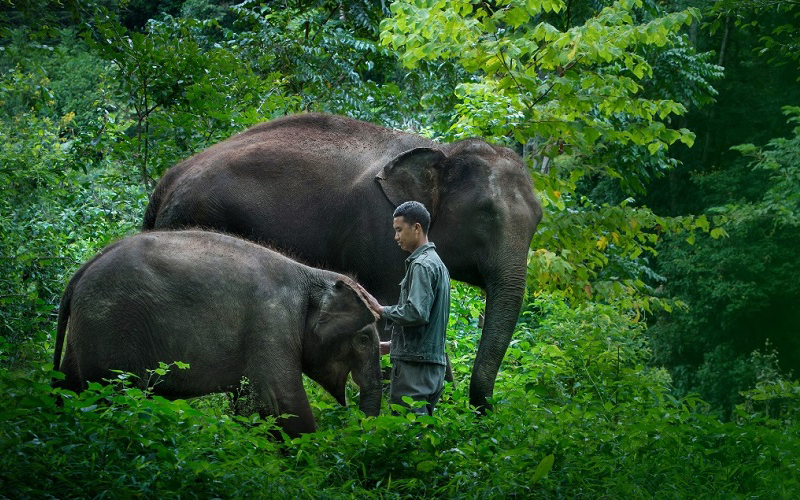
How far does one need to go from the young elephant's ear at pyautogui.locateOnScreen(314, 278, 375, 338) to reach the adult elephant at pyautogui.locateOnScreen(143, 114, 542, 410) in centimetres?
134

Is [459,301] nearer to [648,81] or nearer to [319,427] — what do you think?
[319,427]

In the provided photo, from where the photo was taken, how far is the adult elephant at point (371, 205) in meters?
7.81

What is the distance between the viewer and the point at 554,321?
36.4ft

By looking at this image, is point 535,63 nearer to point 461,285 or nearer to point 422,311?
point 461,285

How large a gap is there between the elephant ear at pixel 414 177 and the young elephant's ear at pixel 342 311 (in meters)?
1.46

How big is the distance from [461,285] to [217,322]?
19.7 ft

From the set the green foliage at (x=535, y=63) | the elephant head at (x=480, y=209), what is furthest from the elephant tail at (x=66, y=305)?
the green foliage at (x=535, y=63)

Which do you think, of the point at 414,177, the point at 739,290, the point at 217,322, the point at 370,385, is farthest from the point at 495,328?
the point at 739,290

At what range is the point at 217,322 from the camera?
19.8 feet

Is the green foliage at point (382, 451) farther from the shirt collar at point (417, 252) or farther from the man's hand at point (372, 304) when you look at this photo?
the shirt collar at point (417, 252)

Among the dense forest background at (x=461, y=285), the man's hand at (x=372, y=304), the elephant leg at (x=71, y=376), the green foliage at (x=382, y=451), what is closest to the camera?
the green foliage at (x=382, y=451)

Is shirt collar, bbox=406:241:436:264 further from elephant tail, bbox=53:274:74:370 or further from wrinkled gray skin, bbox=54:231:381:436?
elephant tail, bbox=53:274:74:370

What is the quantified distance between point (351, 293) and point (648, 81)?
15.2 meters

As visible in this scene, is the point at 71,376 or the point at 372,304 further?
the point at 372,304
